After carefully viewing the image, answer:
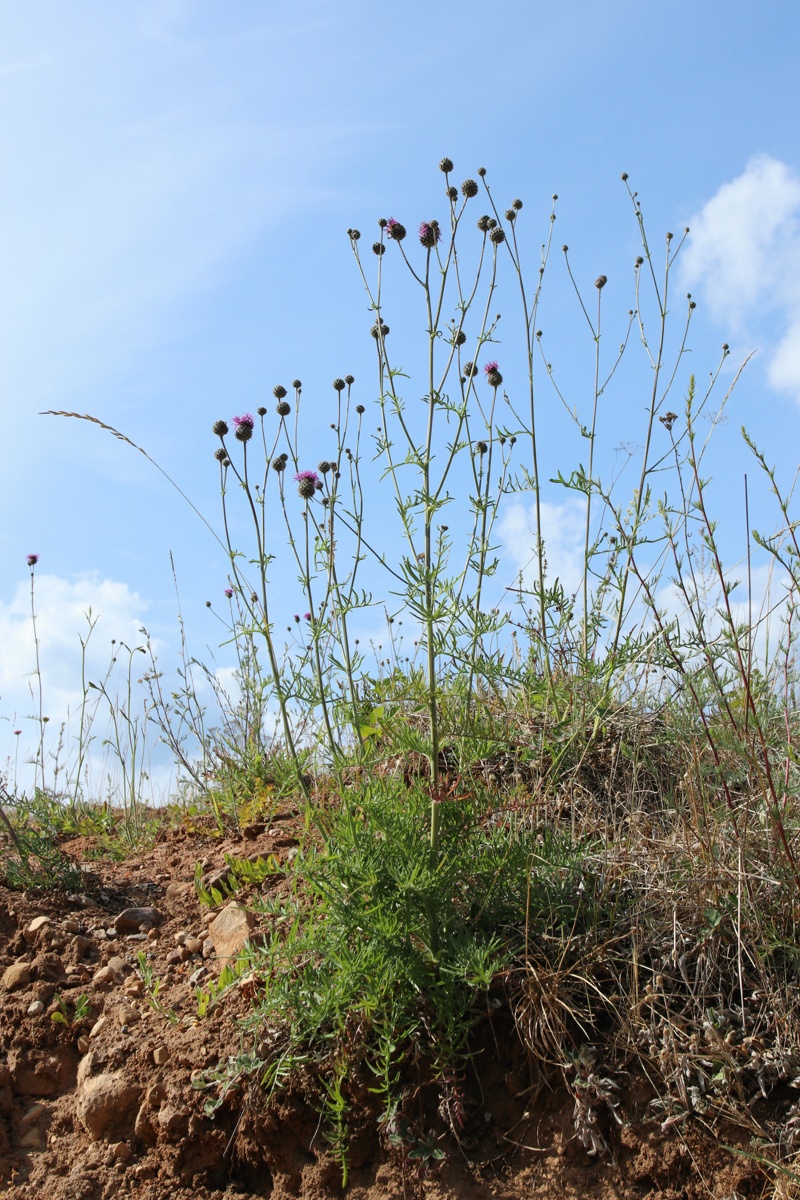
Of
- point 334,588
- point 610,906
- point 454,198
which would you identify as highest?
point 454,198

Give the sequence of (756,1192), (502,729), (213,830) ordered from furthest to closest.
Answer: (213,830)
(502,729)
(756,1192)

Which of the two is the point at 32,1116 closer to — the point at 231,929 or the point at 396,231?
the point at 231,929

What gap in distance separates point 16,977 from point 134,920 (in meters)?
0.51

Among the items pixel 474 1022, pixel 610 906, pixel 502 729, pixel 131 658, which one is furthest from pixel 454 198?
pixel 131 658

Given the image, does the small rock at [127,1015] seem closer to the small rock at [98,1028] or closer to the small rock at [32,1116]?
the small rock at [98,1028]

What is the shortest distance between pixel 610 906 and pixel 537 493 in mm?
1908

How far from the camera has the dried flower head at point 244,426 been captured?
379 cm

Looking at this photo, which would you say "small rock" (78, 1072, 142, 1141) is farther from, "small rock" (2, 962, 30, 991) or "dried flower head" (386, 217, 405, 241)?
"dried flower head" (386, 217, 405, 241)

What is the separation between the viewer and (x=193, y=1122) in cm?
302

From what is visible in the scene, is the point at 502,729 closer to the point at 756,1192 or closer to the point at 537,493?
the point at 537,493

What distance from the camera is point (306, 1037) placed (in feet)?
9.59

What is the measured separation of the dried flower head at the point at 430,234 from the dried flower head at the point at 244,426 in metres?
0.94

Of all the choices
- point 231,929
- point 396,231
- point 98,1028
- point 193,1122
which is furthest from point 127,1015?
point 396,231

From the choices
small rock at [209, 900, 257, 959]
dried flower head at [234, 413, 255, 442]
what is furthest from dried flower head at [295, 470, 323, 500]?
small rock at [209, 900, 257, 959]
